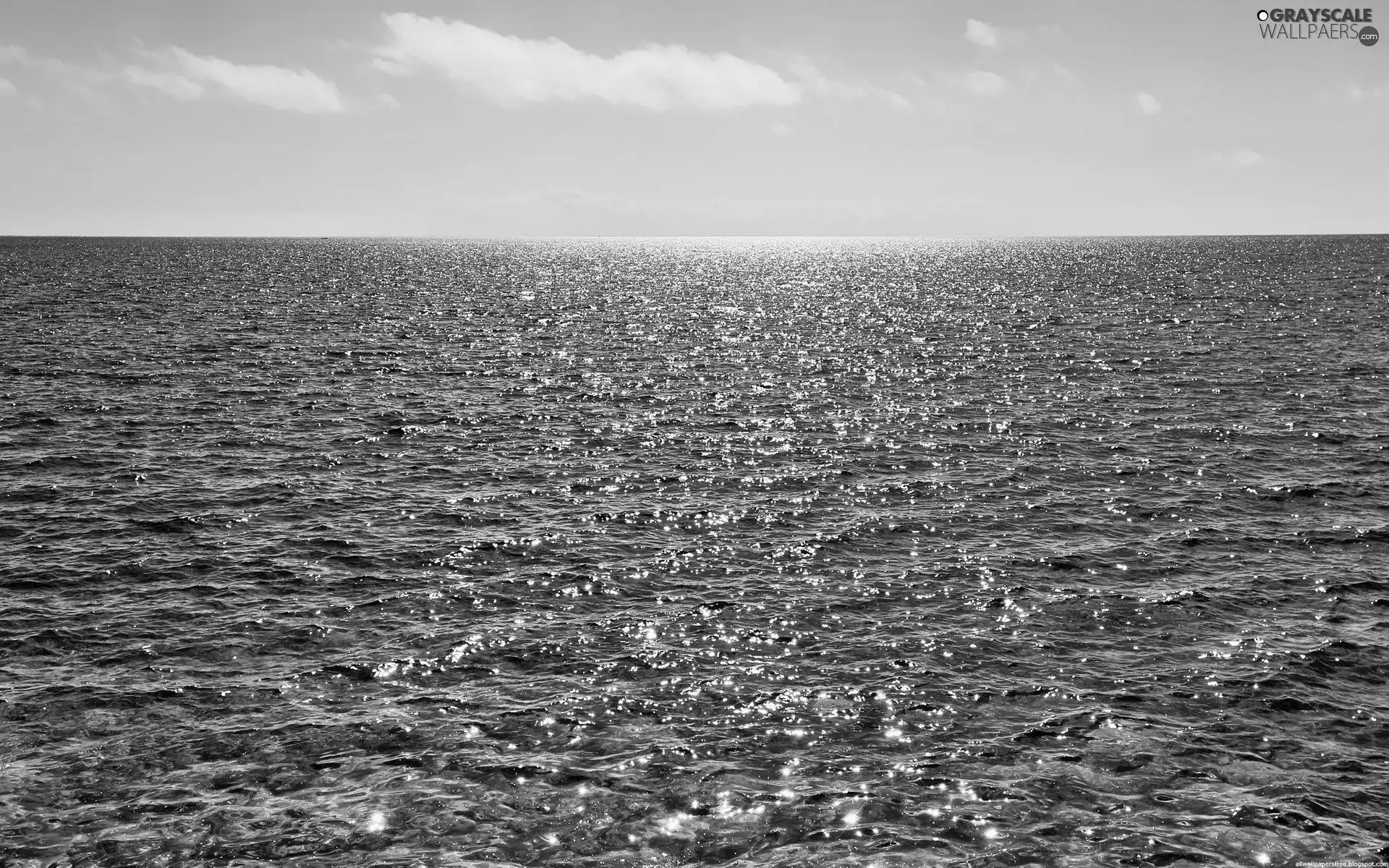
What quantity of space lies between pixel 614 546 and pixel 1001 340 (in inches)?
2522

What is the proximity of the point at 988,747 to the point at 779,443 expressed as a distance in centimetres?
2883

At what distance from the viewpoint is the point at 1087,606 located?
27391 mm

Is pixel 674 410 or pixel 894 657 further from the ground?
pixel 674 410

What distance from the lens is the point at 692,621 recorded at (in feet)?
86.9

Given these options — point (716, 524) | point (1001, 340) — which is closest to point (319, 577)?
point (716, 524)

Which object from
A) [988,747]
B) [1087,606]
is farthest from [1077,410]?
[988,747]

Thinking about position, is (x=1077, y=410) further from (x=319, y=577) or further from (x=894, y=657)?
(x=319, y=577)

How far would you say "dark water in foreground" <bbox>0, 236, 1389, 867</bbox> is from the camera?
17.5m

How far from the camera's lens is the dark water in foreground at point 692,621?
17.5m

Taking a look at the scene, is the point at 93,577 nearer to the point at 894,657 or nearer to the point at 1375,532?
the point at 894,657

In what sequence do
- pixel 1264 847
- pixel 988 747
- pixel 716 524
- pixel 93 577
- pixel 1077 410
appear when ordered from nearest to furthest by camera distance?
pixel 1264 847, pixel 988 747, pixel 93 577, pixel 716 524, pixel 1077 410

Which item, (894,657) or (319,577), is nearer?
(894,657)

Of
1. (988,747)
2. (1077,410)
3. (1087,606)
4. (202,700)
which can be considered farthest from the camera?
(1077,410)

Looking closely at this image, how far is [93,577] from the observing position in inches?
1150
